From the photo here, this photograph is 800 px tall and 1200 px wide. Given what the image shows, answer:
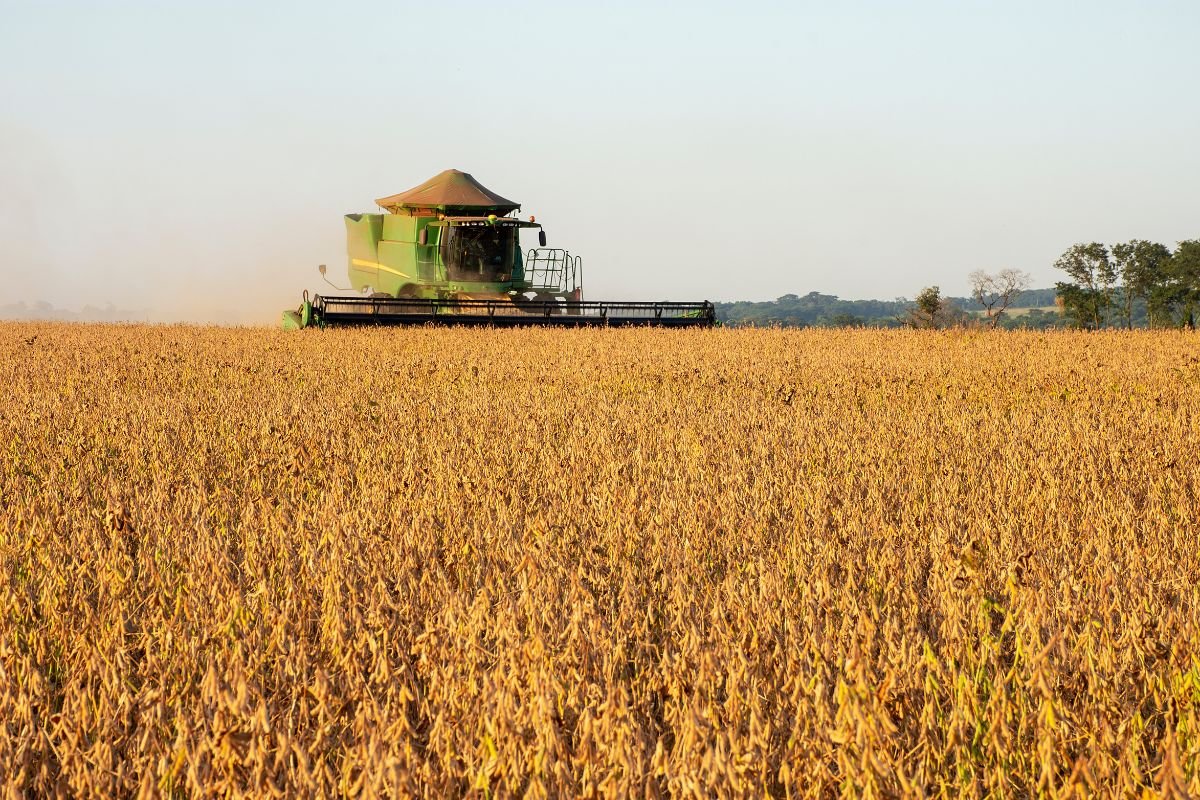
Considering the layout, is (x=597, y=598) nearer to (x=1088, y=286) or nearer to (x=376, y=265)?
(x=376, y=265)

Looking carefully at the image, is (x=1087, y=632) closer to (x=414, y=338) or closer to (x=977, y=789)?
(x=977, y=789)

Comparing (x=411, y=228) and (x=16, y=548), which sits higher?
(x=411, y=228)

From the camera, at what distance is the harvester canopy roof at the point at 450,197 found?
2309 cm

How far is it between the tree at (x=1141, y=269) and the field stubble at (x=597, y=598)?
67778mm

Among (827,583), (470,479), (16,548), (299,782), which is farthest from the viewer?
(470,479)

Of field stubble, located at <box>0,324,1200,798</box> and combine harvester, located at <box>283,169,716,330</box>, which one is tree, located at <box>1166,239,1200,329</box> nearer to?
combine harvester, located at <box>283,169,716,330</box>

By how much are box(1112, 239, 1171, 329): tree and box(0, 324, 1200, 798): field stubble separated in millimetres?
67778

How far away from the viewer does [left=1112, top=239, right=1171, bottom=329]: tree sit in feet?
229

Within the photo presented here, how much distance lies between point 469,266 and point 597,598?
65.9 feet

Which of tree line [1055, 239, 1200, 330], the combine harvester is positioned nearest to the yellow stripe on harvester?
the combine harvester

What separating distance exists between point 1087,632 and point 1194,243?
72.5 metres

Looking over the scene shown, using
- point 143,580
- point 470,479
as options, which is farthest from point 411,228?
point 143,580

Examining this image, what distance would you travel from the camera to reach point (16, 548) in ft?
12.8

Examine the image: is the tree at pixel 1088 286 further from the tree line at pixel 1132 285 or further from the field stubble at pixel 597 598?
the field stubble at pixel 597 598
